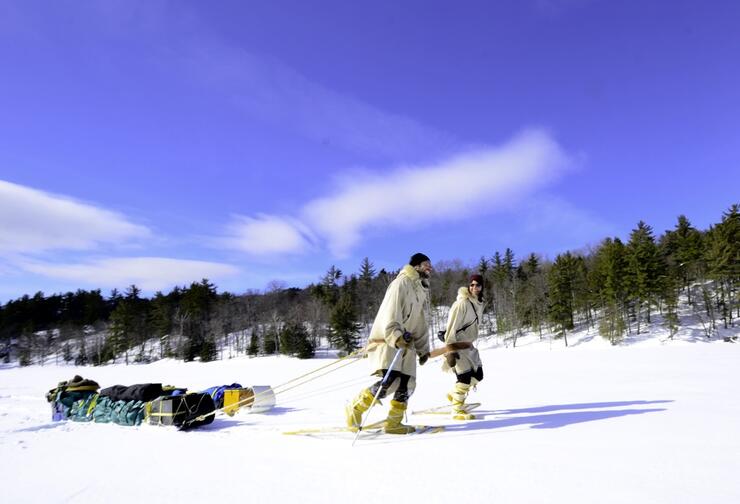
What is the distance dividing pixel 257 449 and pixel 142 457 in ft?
3.66

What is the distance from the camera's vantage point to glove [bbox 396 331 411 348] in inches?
199

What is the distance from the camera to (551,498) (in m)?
2.61

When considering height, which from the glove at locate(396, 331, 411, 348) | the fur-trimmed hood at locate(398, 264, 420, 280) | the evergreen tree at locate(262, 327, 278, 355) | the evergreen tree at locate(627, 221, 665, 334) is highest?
the evergreen tree at locate(627, 221, 665, 334)

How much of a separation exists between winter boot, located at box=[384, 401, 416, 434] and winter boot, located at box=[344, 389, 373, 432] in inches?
11.1

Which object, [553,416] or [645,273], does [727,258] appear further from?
[553,416]

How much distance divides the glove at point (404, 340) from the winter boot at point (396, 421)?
0.67 metres

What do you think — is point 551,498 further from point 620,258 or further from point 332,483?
point 620,258

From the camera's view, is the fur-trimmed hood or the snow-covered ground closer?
the snow-covered ground

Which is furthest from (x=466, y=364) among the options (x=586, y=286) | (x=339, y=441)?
(x=586, y=286)

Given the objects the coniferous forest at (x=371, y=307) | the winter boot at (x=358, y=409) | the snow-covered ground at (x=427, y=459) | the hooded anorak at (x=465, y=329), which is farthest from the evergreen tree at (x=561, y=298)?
the winter boot at (x=358, y=409)

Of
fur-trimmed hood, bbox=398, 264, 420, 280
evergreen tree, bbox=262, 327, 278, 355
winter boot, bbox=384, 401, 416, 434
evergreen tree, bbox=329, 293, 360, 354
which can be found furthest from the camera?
evergreen tree, bbox=262, 327, 278, 355

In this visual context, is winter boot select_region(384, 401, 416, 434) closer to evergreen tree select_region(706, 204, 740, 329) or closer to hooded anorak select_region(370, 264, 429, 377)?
hooded anorak select_region(370, 264, 429, 377)

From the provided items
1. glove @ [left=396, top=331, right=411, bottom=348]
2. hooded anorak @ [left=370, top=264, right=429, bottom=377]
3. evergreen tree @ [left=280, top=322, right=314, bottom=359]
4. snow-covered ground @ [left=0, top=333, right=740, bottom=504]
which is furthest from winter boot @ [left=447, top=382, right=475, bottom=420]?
evergreen tree @ [left=280, top=322, right=314, bottom=359]

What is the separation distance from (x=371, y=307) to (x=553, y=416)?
60.0m
